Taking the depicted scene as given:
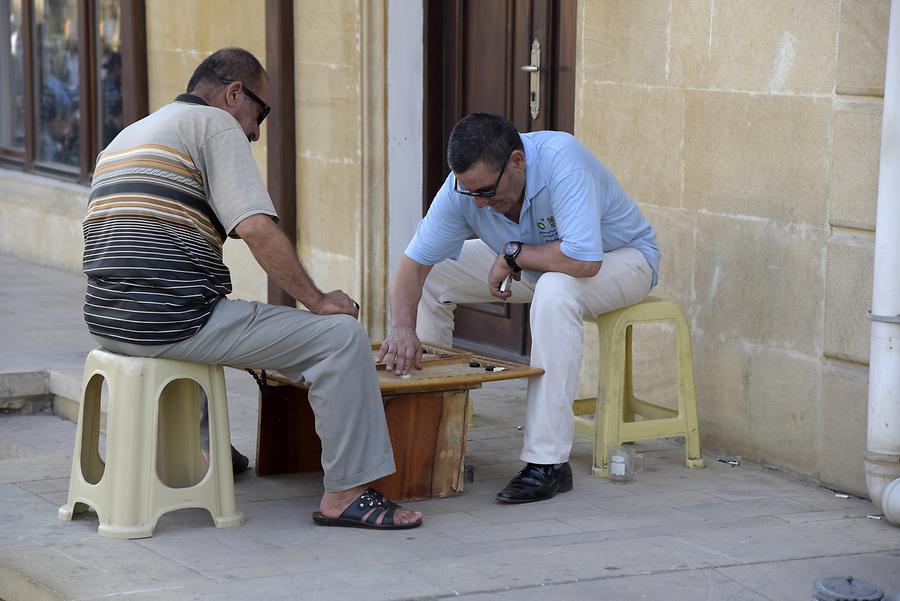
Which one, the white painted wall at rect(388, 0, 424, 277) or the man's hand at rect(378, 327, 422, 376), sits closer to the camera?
the man's hand at rect(378, 327, 422, 376)

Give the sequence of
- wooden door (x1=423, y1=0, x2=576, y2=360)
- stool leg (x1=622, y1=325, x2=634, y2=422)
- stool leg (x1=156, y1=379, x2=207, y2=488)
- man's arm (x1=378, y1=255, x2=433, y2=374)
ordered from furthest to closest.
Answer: wooden door (x1=423, y1=0, x2=576, y2=360) → stool leg (x1=622, y1=325, x2=634, y2=422) → man's arm (x1=378, y1=255, x2=433, y2=374) → stool leg (x1=156, y1=379, x2=207, y2=488)

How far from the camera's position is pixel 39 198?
10.7m

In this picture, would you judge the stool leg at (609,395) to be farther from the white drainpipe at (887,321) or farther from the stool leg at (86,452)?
the stool leg at (86,452)

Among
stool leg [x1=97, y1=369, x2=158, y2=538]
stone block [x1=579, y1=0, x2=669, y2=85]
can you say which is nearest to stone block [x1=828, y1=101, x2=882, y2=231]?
stone block [x1=579, y1=0, x2=669, y2=85]

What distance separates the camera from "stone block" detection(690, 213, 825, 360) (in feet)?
17.3

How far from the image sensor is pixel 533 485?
16.3 ft

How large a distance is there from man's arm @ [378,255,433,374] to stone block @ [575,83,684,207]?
3.27 ft

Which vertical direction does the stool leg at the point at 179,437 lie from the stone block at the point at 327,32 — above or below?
below

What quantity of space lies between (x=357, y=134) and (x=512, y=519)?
10.7ft

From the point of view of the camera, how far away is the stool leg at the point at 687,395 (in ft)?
17.8

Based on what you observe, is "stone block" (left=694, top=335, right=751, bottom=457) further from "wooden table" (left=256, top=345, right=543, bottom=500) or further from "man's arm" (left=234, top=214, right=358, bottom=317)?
"man's arm" (left=234, top=214, right=358, bottom=317)

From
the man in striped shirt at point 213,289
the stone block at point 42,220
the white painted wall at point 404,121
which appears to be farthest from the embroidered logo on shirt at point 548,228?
the stone block at point 42,220

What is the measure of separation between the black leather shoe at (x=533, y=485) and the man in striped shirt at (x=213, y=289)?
1.47ft

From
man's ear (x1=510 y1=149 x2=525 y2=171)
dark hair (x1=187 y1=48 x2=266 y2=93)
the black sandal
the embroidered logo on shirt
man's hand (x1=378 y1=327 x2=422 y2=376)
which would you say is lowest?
the black sandal
